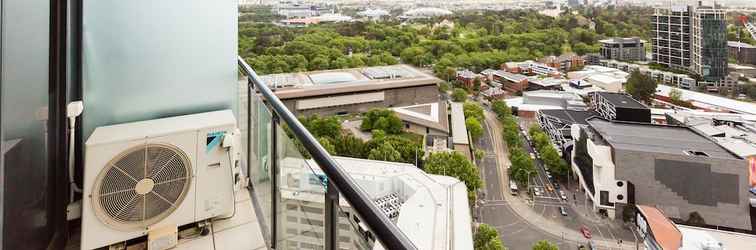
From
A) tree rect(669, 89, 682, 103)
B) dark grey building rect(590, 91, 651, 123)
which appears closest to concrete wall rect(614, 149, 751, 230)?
dark grey building rect(590, 91, 651, 123)

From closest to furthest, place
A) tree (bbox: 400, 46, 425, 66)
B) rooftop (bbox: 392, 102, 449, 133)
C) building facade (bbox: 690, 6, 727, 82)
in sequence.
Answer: building facade (bbox: 690, 6, 727, 82) < rooftop (bbox: 392, 102, 449, 133) < tree (bbox: 400, 46, 425, 66)

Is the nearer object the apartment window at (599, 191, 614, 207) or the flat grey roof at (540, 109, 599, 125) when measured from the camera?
the apartment window at (599, 191, 614, 207)

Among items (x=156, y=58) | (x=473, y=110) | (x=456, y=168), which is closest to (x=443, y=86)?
(x=473, y=110)

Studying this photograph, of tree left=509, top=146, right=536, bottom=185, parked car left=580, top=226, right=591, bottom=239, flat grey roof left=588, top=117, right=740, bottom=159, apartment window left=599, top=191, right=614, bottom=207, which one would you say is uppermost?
flat grey roof left=588, top=117, right=740, bottom=159

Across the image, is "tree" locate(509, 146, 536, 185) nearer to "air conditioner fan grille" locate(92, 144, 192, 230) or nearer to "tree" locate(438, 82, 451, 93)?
"tree" locate(438, 82, 451, 93)

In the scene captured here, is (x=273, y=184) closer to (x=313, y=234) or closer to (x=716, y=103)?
(x=313, y=234)

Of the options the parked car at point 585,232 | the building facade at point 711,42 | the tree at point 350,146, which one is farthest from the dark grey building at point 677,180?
the tree at point 350,146

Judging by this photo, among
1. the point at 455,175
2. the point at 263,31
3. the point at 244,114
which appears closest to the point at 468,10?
the point at 455,175
